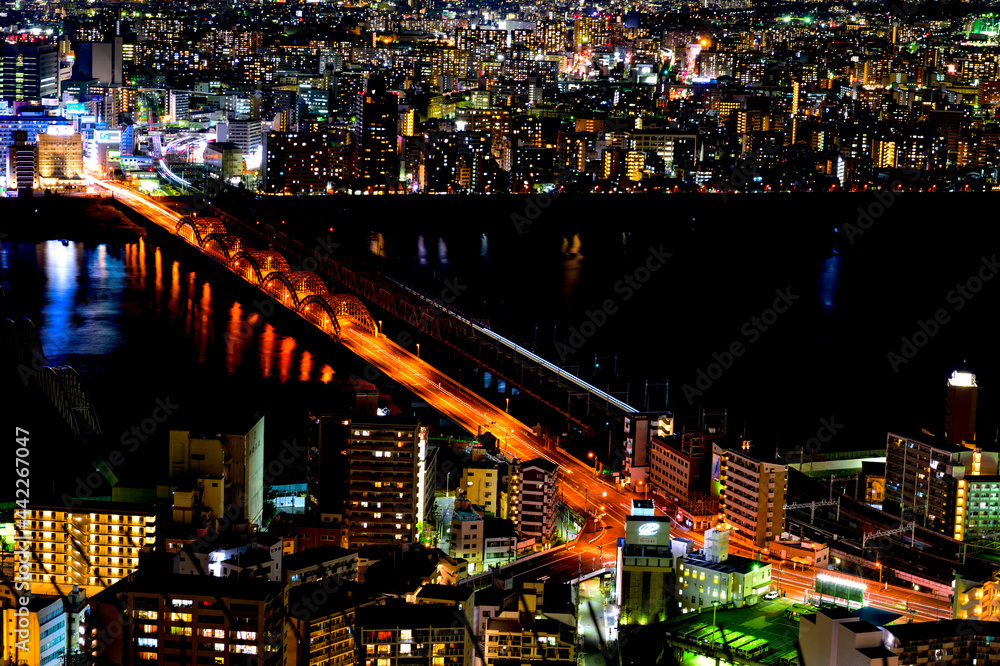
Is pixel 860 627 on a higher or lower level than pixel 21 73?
lower

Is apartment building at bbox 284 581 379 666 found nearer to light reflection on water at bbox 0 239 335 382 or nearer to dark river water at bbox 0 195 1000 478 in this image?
dark river water at bbox 0 195 1000 478

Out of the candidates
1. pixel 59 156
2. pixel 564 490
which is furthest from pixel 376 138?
pixel 564 490

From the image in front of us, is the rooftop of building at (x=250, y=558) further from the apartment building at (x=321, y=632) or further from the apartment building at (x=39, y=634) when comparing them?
the apartment building at (x=39, y=634)

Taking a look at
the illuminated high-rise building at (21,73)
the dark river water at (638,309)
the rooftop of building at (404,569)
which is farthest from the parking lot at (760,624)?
the illuminated high-rise building at (21,73)

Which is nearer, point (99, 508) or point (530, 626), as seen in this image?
point (530, 626)

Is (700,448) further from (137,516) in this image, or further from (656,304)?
(656,304)

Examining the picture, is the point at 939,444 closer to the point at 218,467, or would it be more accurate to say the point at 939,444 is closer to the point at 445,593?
the point at 445,593

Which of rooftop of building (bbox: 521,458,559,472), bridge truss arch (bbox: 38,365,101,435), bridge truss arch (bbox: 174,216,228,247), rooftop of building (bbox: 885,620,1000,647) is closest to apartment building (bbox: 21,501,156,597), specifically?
rooftop of building (bbox: 521,458,559,472)
